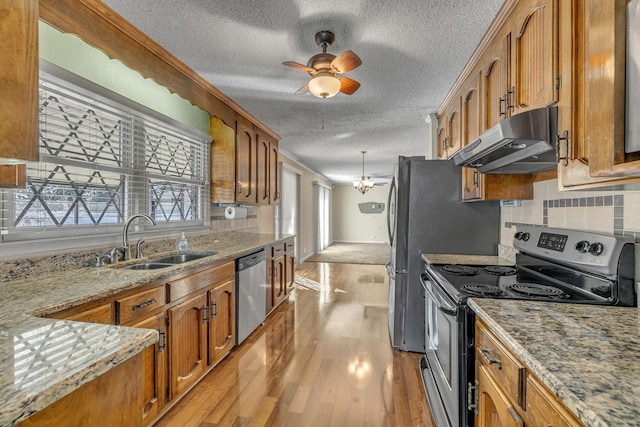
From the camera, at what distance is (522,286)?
149 centimetres

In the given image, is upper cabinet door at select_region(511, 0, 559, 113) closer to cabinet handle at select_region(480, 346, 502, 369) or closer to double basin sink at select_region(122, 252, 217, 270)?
cabinet handle at select_region(480, 346, 502, 369)

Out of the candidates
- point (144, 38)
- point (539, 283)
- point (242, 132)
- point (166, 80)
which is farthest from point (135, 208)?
point (539, 283)

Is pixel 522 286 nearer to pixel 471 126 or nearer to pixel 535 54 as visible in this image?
pixel 535 54

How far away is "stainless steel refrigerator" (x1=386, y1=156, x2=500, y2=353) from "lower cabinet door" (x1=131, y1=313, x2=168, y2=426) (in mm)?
1797

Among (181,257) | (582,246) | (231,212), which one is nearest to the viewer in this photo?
(582,246)

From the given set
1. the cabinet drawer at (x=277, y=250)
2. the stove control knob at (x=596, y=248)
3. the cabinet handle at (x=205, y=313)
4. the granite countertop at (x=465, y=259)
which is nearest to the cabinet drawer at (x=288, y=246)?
the cabinet drawer at (x=277, y=250)

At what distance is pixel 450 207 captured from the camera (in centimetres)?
259

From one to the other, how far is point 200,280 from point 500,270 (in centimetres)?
195

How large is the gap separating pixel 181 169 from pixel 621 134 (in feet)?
9.91

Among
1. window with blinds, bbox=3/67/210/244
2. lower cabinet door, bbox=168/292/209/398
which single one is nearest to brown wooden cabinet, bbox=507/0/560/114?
lower cabinet door, bbox=168/292/209/398

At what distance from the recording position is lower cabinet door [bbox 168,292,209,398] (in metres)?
1.91

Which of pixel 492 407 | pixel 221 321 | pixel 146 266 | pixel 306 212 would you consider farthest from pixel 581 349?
pixel 306 212

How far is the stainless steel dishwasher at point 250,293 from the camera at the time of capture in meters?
2.74

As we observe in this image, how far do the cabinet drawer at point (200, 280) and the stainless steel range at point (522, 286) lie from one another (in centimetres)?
153
